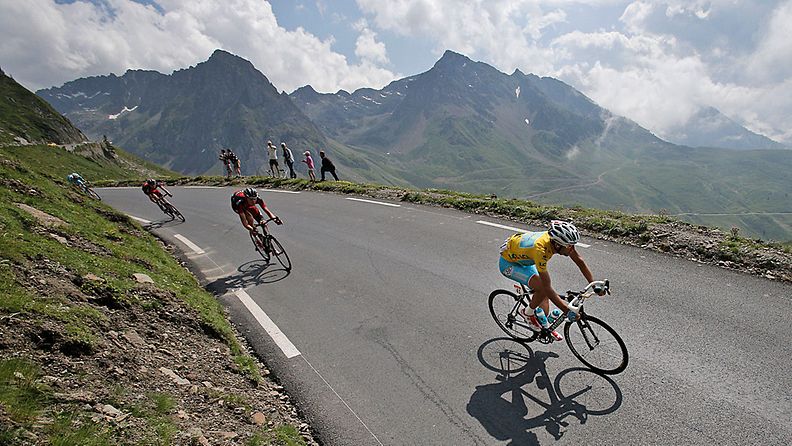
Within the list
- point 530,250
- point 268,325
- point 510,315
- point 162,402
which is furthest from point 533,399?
point 268,325

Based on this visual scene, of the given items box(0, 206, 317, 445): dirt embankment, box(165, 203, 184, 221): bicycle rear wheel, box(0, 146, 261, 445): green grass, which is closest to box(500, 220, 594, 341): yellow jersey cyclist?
box(0, 206, 317, 445): dirt embankment

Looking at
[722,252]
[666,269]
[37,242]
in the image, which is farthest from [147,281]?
[722,252]

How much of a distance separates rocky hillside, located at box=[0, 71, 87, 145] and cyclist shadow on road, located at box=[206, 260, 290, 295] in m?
82.0

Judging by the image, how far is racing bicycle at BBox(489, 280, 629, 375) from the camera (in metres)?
5.32

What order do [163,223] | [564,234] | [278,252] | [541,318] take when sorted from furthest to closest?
[163,223] → [278,252] → [541,318] → [564,234]

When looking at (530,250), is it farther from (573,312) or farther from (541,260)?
(573,312)

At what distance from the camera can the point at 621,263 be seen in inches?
332

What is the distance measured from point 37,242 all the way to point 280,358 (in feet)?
15.1

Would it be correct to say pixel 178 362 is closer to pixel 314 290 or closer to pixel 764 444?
pixel 314 290

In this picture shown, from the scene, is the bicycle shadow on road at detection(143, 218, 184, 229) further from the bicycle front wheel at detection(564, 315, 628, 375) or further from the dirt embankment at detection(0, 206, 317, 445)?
the bicycle front wheel at detection(564, 315, 628, 375)

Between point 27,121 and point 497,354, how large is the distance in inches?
4317

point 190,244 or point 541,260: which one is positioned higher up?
point 541,260

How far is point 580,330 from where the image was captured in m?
5.73

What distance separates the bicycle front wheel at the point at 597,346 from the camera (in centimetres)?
530
